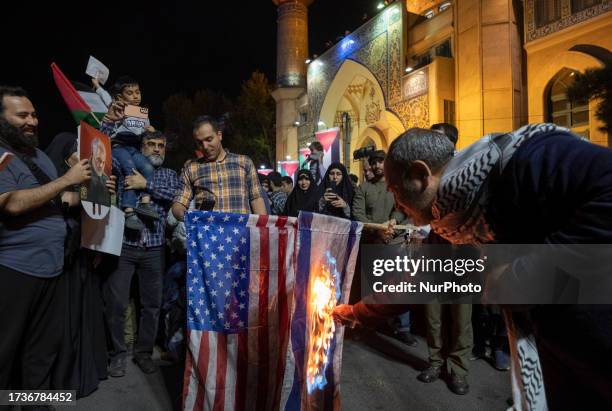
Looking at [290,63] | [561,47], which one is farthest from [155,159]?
[290,63]

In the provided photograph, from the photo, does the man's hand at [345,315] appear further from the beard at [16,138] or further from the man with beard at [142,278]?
the beard at [16,138]

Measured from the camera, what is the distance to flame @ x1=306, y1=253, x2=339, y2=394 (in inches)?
84.3

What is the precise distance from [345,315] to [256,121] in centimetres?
2766

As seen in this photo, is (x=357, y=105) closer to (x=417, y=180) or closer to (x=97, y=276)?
(x=97, y=276)

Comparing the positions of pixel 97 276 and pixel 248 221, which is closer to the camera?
pixel 248 221

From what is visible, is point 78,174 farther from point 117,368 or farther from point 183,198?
point 117,368

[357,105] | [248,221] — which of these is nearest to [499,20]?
[357,105]

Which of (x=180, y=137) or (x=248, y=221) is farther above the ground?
(x=180, y=137)

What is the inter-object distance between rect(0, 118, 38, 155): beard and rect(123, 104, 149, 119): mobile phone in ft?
4.10

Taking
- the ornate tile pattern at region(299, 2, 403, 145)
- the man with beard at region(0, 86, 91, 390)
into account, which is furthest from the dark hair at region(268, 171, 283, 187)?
the ornate tile pattern at region(299, 2, 403, 145)

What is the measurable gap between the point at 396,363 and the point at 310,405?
1847 millimetres

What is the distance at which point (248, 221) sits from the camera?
2178 mm

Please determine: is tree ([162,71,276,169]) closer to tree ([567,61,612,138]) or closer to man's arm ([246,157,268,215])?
tree ([567,61,612,138])

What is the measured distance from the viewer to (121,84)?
3.95 meters
